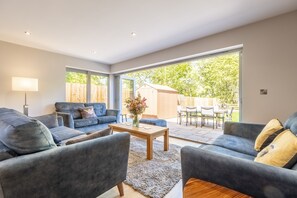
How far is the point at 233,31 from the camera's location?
2.98m

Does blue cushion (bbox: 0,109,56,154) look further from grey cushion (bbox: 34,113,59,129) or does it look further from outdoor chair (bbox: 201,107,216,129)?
outdoor chair (bbox: 201,107,216,129)

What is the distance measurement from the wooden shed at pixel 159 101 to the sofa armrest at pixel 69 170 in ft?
16.3

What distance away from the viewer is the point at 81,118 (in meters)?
4.13

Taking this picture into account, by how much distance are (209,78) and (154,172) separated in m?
4.14

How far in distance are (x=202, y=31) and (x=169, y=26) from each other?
28.9 inches

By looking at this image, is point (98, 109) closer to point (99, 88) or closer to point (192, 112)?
point (99, 88)

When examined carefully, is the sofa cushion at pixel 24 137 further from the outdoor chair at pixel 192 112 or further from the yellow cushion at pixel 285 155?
the outdoor chair at pixel 192 112

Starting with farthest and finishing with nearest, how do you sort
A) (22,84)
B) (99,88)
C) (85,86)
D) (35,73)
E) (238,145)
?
(99,88), (85,86), (35,73), (22,84), (238,145)

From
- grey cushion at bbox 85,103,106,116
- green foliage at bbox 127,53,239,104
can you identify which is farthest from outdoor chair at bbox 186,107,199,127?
grey cushion at bbox 85,103,106,116

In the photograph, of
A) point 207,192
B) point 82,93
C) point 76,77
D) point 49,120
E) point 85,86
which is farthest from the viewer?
point 85,86

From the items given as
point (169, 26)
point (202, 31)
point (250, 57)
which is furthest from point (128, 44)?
point (250, 57)

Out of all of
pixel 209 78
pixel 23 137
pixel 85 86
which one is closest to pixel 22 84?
pixel 85 86

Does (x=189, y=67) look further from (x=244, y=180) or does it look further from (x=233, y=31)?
(x=244, y=180)

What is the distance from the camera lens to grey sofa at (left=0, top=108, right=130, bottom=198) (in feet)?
3.03
